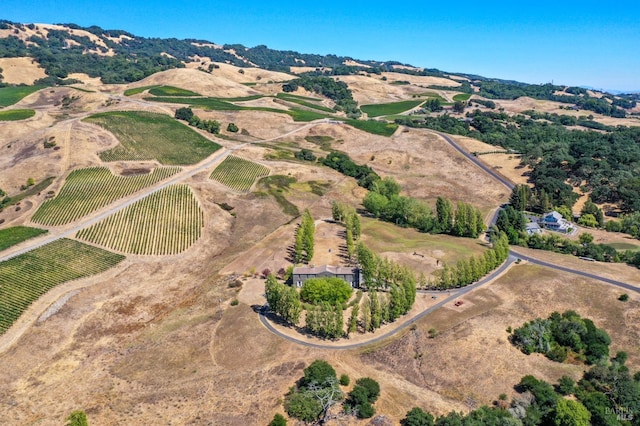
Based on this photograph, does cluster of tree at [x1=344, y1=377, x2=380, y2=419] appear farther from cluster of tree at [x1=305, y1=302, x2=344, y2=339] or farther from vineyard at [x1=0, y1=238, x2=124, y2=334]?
vineyard at [x1=0, y1=238, x2=124, y2=334]

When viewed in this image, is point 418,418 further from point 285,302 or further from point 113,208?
point 113,208

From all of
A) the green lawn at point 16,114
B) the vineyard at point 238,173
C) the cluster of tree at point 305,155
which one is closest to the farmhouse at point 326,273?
the vineyard at point 238,173

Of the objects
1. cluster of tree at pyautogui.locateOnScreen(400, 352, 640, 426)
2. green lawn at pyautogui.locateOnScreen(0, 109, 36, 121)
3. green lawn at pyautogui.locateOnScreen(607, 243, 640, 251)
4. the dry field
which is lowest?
the dry field

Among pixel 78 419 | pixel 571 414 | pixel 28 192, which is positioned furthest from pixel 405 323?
pixel 28 192

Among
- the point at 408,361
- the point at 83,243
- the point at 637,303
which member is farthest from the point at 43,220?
the point at 637,303

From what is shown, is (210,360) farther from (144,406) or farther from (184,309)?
(184,309)

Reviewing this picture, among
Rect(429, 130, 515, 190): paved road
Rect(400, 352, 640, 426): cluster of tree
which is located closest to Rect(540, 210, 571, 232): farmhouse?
Rect(429, 130, 515, 190): paved road
